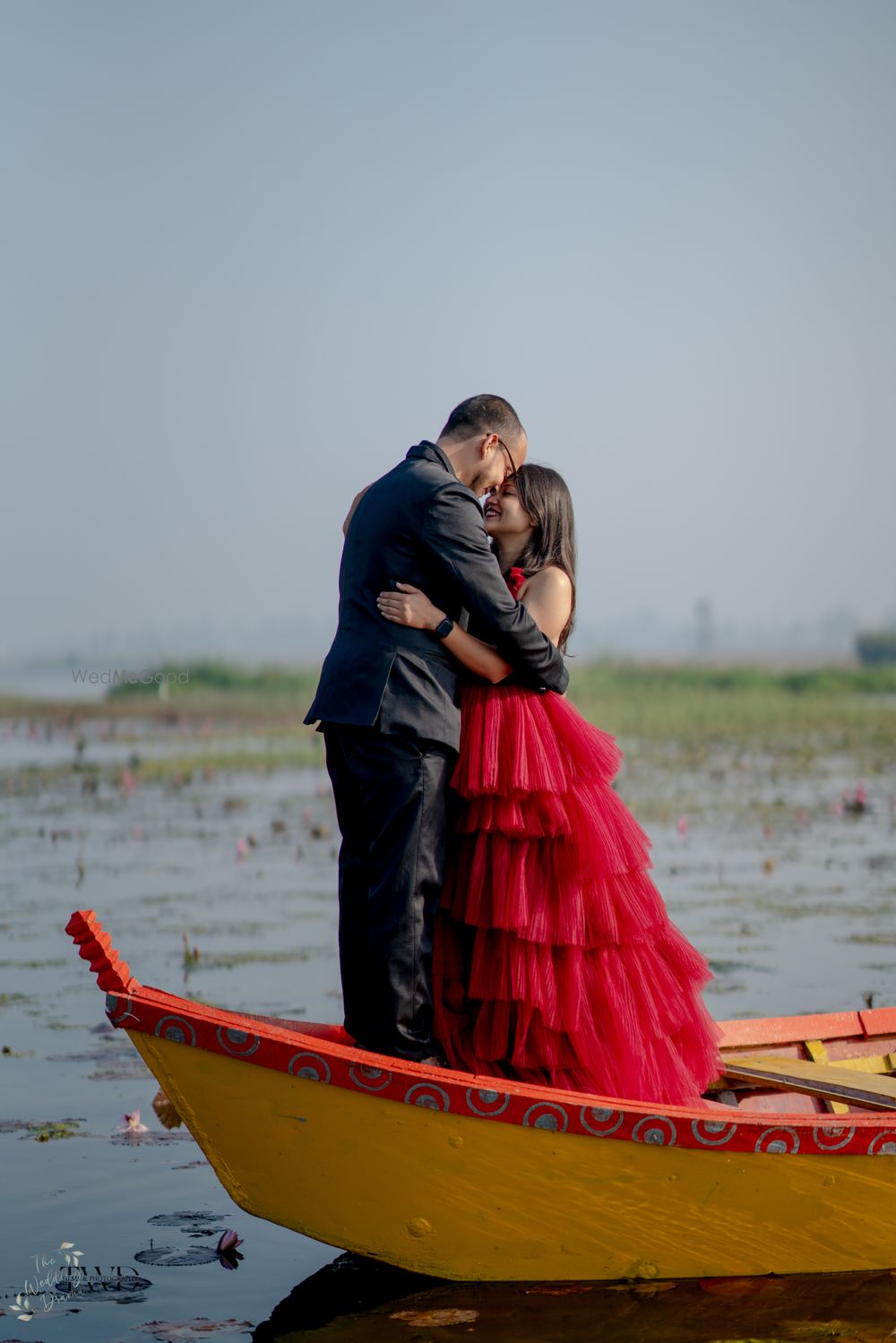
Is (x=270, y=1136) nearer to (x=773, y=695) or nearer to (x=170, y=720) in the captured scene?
(x=170, y=720)

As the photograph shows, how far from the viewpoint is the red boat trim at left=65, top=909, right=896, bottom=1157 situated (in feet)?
12.4

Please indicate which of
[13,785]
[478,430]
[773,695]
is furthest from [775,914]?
[773,695]

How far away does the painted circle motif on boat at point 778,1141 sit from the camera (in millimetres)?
3990

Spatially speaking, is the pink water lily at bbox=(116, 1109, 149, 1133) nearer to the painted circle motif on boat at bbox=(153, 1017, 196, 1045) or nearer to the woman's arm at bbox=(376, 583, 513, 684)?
the painted circle motif on boat at bbox=(153, 1017, 196, 1045)

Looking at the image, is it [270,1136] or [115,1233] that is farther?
[115,1233]

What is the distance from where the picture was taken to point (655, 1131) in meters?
3.94

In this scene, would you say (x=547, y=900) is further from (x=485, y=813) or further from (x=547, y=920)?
(x=485, y=813)

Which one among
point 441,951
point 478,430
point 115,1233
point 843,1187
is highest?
point 478,430

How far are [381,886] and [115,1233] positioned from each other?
139 centimetres

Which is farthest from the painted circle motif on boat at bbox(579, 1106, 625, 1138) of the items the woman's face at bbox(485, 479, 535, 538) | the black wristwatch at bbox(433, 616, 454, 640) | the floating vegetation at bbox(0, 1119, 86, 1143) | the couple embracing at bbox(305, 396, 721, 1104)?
the floating vegetation at bbox(0, 1119, 86, 1143)

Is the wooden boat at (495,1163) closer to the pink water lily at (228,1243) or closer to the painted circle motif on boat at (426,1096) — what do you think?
the painted circle motif on boat at (426,1096)

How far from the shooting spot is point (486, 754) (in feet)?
13.6

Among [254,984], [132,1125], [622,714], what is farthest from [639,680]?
[132,1125]

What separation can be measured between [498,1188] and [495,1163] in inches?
3.1
